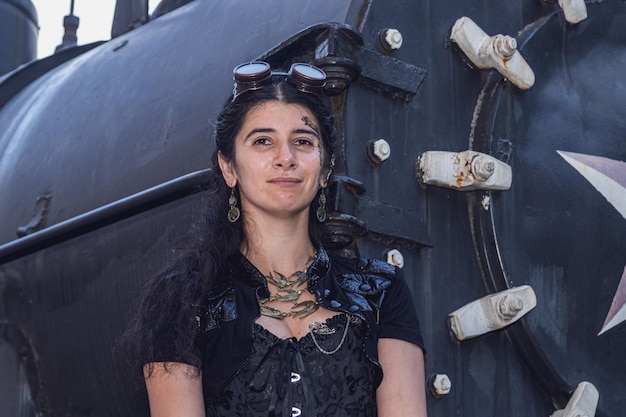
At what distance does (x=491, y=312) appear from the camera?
2742 mm

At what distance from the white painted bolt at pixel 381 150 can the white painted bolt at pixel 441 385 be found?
0.52 meters

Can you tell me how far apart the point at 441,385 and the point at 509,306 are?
0.25 meters

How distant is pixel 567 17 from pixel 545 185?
46 cm

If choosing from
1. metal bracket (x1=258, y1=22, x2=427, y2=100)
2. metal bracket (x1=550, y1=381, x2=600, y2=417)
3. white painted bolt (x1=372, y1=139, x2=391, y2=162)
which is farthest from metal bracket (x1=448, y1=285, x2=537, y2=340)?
metal bracket (x1=258, y1=22, x2=427, y2=100)

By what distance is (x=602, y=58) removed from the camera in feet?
10.3

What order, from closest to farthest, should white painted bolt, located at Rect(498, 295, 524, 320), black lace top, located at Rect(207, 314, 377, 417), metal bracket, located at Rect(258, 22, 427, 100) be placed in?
black lace top, located at Rect(207, 314, 377, 417)
metal bracket, located at Rect(258, 22, 427, 100)
white painted bolt, located at Rect(498, 295, 524, 320)

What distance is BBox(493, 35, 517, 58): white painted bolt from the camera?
9.24ft

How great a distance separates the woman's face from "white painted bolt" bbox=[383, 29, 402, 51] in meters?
0.57

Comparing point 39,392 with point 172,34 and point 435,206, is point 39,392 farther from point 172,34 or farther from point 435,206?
point 435,206

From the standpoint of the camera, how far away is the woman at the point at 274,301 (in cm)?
202

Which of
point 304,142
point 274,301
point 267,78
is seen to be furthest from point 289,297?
point 267,78

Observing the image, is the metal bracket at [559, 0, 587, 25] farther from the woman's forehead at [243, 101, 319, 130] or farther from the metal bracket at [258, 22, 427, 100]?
the woman's forehead at [243, 101, 319, 130]

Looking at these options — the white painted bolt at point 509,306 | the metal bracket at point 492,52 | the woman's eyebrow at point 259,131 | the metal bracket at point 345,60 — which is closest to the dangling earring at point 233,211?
the woman's eyebrow at point 259,131

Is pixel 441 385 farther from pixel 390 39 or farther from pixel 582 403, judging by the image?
pixel 390 39
